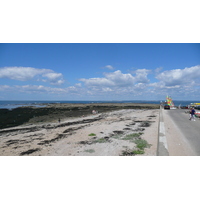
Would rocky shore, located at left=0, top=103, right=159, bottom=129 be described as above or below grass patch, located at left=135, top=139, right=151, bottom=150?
below

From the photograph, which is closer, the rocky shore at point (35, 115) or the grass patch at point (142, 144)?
the grass patch at point (142, 144)

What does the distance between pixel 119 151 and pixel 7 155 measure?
253 inches

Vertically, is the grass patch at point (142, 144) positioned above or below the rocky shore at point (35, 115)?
above

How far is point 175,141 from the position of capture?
979cm

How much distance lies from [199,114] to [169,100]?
2925cm

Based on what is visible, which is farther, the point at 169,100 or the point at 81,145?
the point at 169,100

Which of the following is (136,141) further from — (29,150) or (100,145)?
(29,150)

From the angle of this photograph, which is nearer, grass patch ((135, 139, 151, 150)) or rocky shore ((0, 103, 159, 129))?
grass patch ((135, 139, 151, 150))

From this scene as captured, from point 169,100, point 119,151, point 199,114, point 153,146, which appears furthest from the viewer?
point 169,100

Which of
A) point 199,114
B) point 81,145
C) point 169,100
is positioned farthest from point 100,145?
point 169,100

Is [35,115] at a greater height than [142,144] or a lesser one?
lesser

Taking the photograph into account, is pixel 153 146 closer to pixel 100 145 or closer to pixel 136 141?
pixel 136 141

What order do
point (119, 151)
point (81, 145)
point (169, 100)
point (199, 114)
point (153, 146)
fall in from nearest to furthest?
point (119, 151)
point (153, 146)
point (81, 145)
point (199, 114)
point (169, 100)

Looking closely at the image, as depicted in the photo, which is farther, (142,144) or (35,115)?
(35,115)
